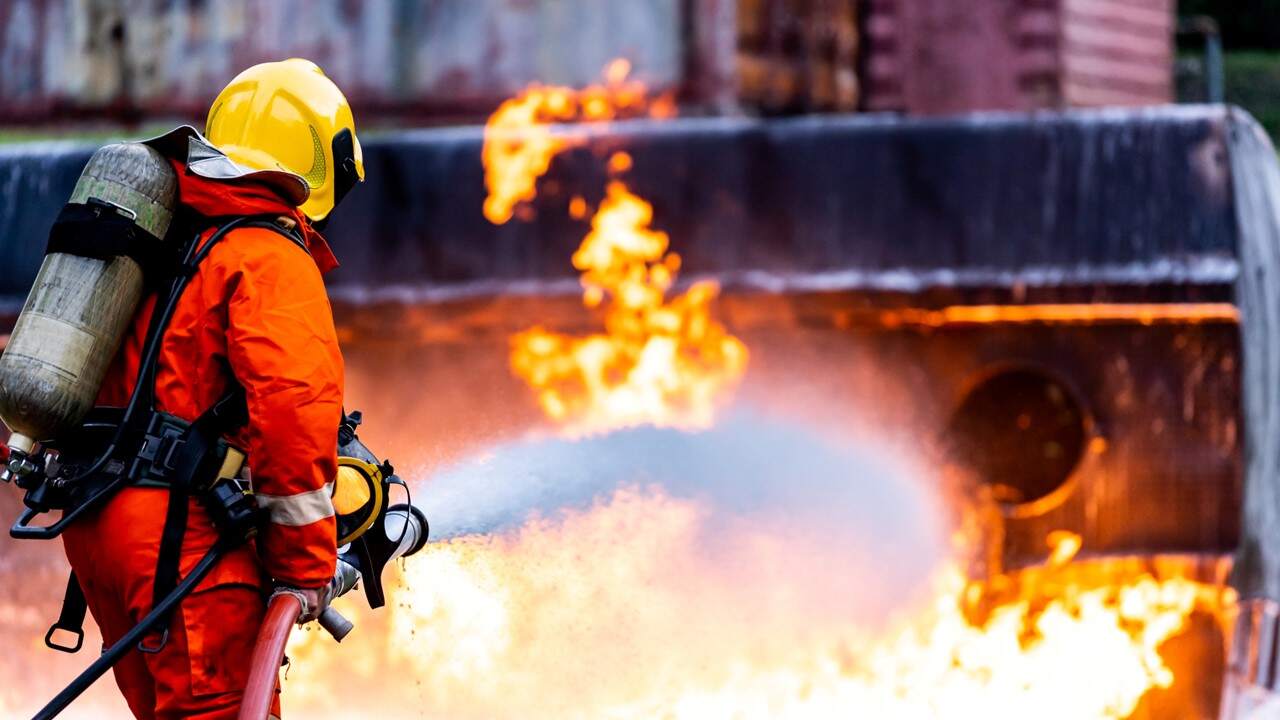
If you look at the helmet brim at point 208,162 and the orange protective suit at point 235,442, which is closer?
the orange protective suit at point 235,442

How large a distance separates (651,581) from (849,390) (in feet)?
3.78

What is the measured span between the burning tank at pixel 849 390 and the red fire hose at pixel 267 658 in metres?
2.64

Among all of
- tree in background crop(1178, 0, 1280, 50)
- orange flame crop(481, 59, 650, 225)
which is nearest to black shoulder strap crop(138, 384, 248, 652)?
orange flame crop(481, 59, 650, 225)

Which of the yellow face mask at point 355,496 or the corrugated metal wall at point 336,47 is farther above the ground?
the corrugated metal wall at point 336,47

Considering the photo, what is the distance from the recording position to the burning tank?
630 cm

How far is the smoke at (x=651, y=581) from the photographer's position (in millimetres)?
6008

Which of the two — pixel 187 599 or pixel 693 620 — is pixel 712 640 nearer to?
pixel 693 620

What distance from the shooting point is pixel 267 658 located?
3.34 metres

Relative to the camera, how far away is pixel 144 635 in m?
3.35

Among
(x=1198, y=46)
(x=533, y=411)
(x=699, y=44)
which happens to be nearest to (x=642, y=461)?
(x=533, y=411)

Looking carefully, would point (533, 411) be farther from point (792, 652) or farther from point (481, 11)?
point (481, 11)

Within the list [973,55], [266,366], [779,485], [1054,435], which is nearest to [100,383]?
[266,366]

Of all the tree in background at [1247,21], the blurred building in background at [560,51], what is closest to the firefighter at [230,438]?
the blurred building in background at [560,51]

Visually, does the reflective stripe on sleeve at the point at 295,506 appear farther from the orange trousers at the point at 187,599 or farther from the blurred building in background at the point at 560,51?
the blurred building in background at the point at 560,51
